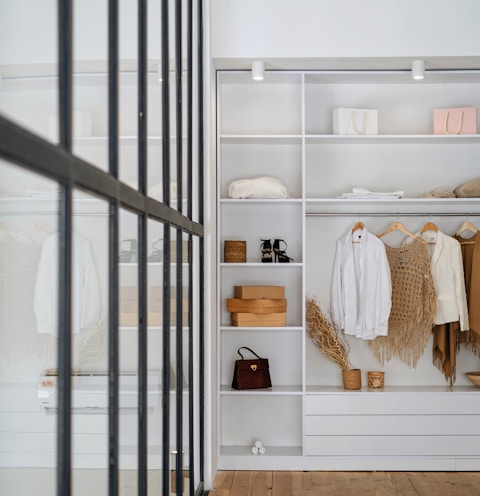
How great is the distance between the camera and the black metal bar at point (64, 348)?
4.74 feet

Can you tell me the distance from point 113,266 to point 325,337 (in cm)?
312

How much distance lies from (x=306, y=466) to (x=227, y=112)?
224 cm

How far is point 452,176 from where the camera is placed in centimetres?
500

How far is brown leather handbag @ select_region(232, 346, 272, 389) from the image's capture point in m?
4.70

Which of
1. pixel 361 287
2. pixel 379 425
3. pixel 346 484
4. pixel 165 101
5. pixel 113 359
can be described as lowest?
pixel 346 484

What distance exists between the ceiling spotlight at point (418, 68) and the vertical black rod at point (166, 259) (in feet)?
6.74

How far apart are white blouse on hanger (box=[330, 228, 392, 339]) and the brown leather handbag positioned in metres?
0.55

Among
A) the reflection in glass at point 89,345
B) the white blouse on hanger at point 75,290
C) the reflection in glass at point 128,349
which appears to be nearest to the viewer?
the white blouse on hanger at point 75,290

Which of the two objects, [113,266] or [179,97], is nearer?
[113,266]

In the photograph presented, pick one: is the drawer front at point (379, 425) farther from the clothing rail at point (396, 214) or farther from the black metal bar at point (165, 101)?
the black metal bar at point (165, 101)

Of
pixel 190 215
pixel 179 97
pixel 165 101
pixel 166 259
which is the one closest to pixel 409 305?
pixel 190 215

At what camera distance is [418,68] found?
4.42m

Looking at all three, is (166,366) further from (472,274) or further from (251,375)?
(472,274)

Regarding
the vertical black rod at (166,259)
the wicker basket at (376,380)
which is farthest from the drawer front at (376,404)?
the vertical black rod at (166,259)
